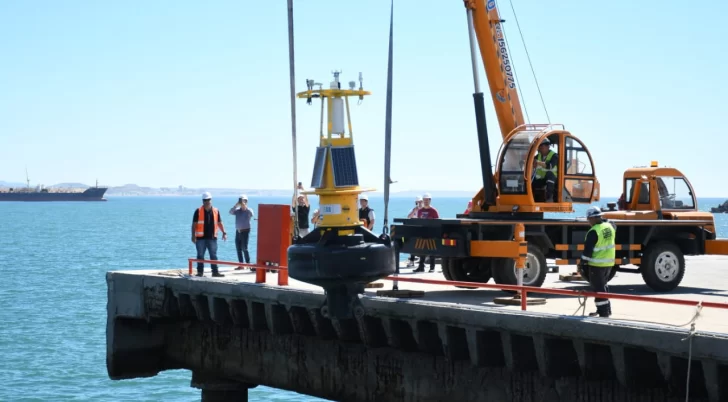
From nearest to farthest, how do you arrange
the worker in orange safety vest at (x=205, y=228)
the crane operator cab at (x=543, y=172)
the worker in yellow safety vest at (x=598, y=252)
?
1. the worker in yellow safety vest at (x=598, y=252)
2. the crane operator cab at (x=543, y=172)
3. the worker in orange safety vest at (x=205, y=228)

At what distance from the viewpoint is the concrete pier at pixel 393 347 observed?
39.0 ft

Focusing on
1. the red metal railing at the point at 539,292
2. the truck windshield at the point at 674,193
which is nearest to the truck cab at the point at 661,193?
the truck windshield at the point at 674,193

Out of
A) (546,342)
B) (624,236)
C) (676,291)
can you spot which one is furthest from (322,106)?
(676,291)

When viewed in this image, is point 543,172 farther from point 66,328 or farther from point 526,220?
point 66,328

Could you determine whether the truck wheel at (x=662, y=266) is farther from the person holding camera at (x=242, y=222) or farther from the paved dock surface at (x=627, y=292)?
A: the person holding camera at (x=242, y=222)

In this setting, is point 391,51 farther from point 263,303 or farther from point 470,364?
point 263,303

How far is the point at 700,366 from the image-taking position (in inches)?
451

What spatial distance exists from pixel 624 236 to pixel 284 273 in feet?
18.1

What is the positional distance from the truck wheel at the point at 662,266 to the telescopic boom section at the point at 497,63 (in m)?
3.14

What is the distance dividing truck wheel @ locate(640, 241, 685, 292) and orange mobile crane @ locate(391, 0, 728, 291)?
0.02 metres

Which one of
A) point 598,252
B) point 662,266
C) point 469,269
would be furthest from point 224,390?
point 598,252

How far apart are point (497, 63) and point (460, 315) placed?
250 inches

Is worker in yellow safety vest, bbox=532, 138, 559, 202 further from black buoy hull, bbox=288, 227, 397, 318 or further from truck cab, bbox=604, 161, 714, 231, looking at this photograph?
black buoy hull, bbox=288, 227, 397, 318

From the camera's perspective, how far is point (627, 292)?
17734 mm
